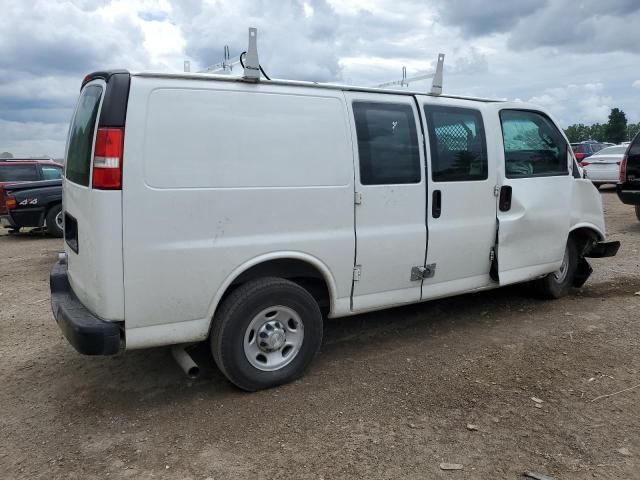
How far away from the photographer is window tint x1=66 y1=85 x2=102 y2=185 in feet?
10.8

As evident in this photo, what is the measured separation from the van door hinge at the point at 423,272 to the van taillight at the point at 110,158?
90.9 inches

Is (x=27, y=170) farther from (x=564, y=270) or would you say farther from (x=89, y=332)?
(x=564, y=270)

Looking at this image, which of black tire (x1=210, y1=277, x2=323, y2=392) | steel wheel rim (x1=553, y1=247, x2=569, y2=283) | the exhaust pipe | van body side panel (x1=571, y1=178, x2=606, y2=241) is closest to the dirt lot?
black tire (x1=210, y1=277, x2=323, y2=392)

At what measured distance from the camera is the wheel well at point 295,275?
3.65 meters

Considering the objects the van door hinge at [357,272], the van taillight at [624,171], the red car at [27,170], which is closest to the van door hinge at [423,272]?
the van door hinge at [357,272]

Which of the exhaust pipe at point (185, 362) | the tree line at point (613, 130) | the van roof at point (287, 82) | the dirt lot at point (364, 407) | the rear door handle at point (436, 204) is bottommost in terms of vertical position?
the dirt lot at point (364, 407)

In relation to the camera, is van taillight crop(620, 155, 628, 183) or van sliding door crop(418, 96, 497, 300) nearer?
van sliding door crop(418, 96, 497, 300)

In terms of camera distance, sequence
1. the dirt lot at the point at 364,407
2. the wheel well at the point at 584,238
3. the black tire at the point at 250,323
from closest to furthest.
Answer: the dirt lot at the point at 364,407 → the black tire at the point at 250,323 → the wheel well at the point at 584,238

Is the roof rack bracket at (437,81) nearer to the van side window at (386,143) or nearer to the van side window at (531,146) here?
the van side window at (386,143)

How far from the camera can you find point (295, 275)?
3850 mm

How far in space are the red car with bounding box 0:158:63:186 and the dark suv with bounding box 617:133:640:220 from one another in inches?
459

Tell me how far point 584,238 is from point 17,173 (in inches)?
463

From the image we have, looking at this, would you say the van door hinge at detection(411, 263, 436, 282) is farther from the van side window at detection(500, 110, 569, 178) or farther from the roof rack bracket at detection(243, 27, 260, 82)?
the roof rack bracket at detection(243, 27, 260, 82)

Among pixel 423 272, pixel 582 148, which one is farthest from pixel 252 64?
pixel 582 148
